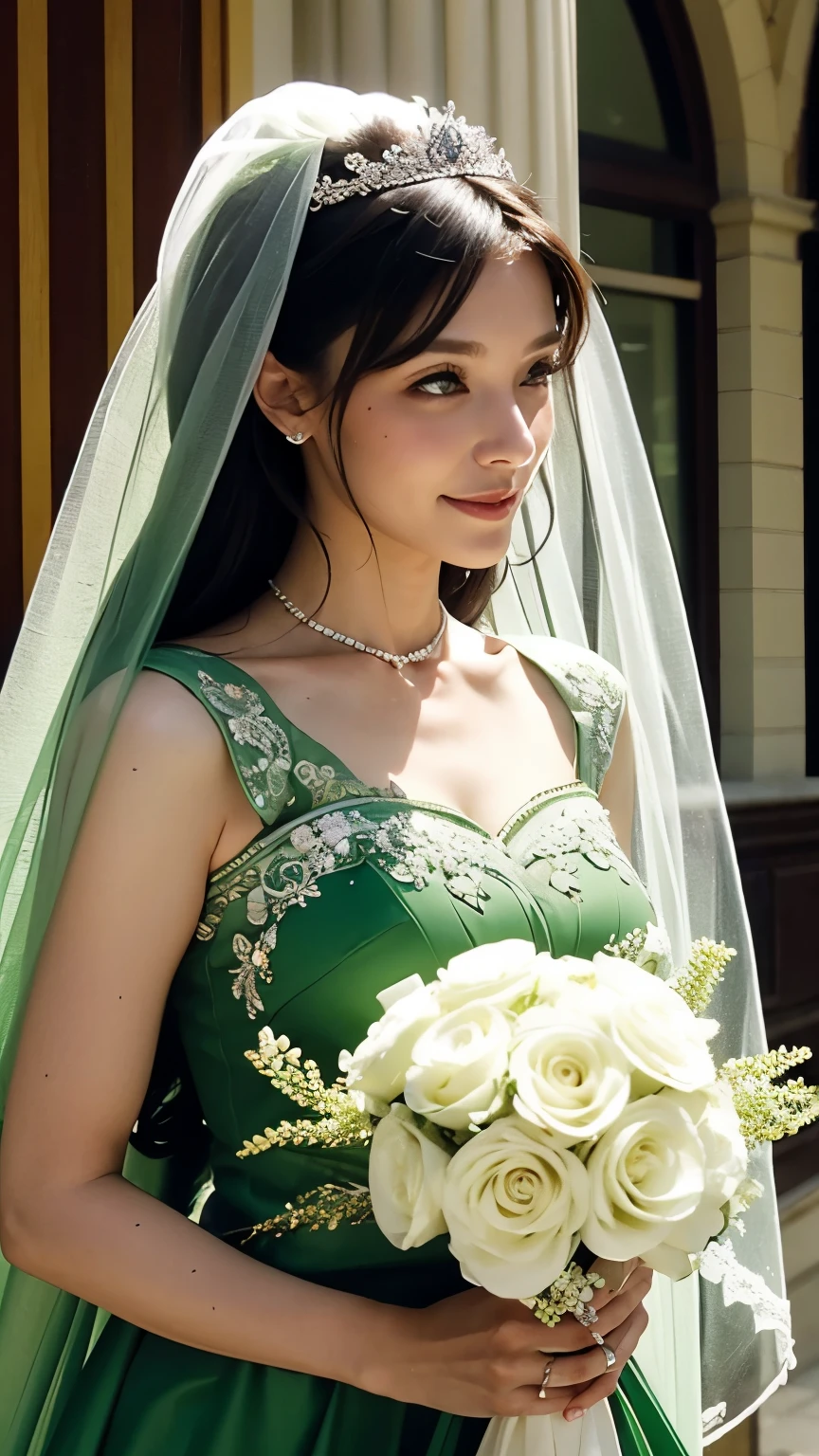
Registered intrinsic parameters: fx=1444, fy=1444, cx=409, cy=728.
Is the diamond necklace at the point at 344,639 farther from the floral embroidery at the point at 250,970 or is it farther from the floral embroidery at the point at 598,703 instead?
the floral embroidery at the point at 250,970

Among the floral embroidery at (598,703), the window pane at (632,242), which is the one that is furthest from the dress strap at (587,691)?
the window pane at (632,242)

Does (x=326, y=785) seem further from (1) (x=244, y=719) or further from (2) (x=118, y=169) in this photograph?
(2) (x=118, y=169)

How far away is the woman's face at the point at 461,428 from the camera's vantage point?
1465mm

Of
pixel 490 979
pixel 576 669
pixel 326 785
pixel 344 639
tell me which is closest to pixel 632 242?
pixel 576 669

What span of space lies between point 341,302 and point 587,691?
1.99 ft

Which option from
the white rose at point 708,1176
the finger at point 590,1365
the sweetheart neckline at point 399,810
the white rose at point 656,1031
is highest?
the sweetheart neckline at point 399,810

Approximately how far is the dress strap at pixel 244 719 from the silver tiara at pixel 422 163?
498 millimetres

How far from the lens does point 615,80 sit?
14.9ft

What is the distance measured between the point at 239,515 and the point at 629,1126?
0.87 meters

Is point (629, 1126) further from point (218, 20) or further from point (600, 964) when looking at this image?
point (218, 20)

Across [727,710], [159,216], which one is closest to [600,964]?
[159,216]

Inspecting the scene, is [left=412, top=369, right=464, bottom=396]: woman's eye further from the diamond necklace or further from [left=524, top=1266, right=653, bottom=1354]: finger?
[left=524, top=1266, right=653, bottom=1354]: finger

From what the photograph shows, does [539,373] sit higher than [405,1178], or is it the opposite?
[539,373]

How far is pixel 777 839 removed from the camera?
443cm
